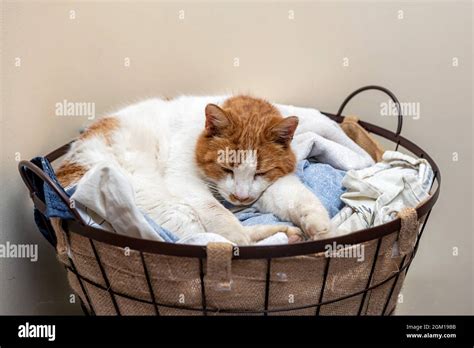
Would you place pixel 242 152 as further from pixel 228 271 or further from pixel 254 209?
pixel 228 271

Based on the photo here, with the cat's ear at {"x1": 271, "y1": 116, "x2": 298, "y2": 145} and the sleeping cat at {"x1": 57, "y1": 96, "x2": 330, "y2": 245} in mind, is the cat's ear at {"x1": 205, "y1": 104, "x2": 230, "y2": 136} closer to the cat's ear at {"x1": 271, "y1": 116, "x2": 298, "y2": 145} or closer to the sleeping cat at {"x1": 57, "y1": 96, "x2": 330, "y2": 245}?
the sleeping cat at {"x1": 57, "y1": 96, "x2": 330, "y2": 245}

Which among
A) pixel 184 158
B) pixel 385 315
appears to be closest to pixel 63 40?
pixel 184 158

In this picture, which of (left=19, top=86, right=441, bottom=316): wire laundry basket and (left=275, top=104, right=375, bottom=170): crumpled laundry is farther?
(left=275, top=104, right=375, bottom=170): crumpled laundry

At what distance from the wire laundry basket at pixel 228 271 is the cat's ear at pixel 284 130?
1.13 feet

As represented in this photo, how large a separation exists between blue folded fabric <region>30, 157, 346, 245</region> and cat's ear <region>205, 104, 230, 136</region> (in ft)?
0.59

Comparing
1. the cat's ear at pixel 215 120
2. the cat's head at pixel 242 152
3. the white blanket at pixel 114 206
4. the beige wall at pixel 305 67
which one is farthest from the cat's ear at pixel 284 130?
the beige wall at pixel 305 67

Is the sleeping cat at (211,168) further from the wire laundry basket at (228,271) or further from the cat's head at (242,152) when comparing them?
the wire laundry basket at (228,271)

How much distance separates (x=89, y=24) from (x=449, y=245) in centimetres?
126

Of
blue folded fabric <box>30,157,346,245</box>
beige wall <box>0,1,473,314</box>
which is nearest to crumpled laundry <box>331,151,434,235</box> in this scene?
blue folded fabric <box>30,157,346,245</box>

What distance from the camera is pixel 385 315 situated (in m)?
1.14

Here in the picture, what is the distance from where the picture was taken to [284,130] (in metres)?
1.24

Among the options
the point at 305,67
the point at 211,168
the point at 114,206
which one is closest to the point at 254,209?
the point at 211,168

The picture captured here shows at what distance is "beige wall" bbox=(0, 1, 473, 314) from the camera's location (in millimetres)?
1452

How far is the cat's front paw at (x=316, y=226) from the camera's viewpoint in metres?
1.11
